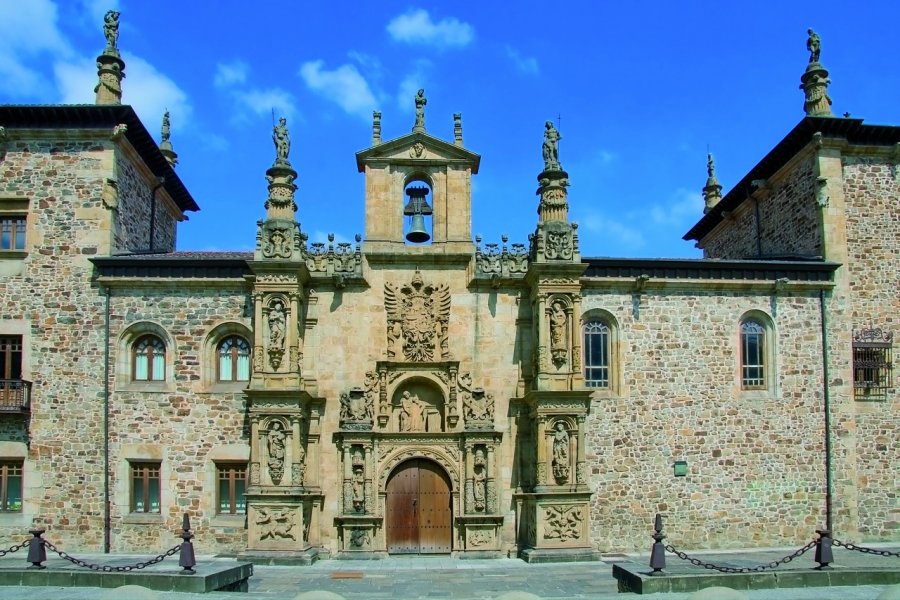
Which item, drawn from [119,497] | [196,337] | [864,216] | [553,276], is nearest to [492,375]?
[553,276]

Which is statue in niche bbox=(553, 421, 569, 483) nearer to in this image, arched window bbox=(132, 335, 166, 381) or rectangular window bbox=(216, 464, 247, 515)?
rectangular window bbox=(216, 464, 247, 515)

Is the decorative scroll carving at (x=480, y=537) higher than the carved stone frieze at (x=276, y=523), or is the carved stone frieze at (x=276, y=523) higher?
the carved stone frieze at (x=276, y=523)

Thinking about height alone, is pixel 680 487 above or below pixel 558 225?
below

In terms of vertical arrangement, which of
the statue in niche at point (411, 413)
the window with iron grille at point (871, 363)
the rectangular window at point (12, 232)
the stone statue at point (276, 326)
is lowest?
the statue in niche at point (411, 413)

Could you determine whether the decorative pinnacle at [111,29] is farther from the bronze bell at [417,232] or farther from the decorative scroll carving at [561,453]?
the decorative scroll carving at [561,453]

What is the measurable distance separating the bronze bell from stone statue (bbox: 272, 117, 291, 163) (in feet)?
12.6

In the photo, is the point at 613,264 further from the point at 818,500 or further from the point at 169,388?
the point at 169,388

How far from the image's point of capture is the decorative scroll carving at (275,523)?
2195cm

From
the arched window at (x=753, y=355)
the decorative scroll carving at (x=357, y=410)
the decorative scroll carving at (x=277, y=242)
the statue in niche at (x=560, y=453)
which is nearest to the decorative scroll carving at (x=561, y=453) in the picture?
the statue in niche at (x=560, y=453)

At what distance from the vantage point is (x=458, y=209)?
24.6 metres

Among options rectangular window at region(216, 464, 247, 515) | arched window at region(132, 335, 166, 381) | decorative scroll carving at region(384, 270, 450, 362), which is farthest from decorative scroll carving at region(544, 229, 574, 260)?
arched window at region(132, 335, 166, 381)

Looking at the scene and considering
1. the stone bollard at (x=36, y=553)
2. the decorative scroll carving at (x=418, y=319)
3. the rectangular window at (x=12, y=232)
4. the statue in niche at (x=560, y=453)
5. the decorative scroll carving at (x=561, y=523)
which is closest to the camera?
the stone bollard at (x=36, y=553)

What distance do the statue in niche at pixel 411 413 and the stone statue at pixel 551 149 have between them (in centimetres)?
714

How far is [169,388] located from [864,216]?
20.0 meters
